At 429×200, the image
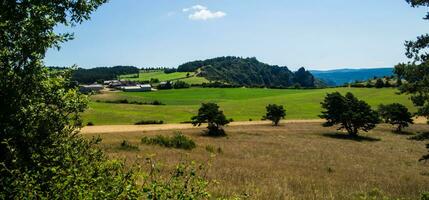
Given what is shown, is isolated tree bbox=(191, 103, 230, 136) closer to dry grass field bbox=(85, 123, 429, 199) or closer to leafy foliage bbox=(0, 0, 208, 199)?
dry grass field bbox=(85, 123, 429, 199)

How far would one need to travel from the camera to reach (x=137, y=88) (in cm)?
17975

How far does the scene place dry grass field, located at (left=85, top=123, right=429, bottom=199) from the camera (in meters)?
19.5

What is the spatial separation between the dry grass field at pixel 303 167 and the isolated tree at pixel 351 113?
3.68 metres

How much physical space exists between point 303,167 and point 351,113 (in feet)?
125

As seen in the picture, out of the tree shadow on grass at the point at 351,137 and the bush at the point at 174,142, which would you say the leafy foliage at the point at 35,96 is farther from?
the tree shadow on grass at the point at 351,137

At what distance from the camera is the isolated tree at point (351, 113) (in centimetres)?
6681

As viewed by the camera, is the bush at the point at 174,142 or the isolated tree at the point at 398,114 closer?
the bush at the point at 174,142

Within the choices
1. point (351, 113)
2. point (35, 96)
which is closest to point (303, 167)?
point (35, 96)

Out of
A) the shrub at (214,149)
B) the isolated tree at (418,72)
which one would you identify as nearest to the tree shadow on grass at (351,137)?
the shrub at (214,149)

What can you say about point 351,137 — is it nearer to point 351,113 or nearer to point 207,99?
point 351,113

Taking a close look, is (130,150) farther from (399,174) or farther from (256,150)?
(399,174)

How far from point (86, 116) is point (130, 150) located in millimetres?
57338

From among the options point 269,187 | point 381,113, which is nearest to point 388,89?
point 381,113

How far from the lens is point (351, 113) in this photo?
2628 inches
